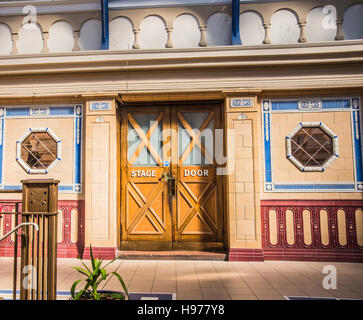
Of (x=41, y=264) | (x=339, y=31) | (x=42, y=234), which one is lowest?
(x=41, y=264)

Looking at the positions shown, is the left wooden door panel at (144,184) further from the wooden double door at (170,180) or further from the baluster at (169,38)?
the baluster at (169,38)

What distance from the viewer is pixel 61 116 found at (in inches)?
189

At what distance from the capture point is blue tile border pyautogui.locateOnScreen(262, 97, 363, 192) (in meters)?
4.41

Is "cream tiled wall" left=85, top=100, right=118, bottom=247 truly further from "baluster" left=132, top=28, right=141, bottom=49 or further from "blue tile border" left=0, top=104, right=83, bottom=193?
"baluster" left=132, top=28, right=141, bottom=49

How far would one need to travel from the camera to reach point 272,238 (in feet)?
14.5

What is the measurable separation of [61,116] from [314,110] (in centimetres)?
432

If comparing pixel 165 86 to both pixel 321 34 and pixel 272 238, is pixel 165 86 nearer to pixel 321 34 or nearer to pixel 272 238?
pixel 321 34

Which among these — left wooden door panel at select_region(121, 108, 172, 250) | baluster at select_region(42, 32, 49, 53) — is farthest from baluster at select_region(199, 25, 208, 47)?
baluster at select_region(42, 32, 49, 53)

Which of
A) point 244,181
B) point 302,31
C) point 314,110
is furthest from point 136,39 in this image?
point 314,110

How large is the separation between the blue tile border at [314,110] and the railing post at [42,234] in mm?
3333

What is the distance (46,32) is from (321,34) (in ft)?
15.3

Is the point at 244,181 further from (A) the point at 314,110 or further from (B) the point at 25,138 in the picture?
(B) the point at 25,138

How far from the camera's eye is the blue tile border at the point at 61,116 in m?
4.70

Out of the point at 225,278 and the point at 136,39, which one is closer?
the point at 225,278
